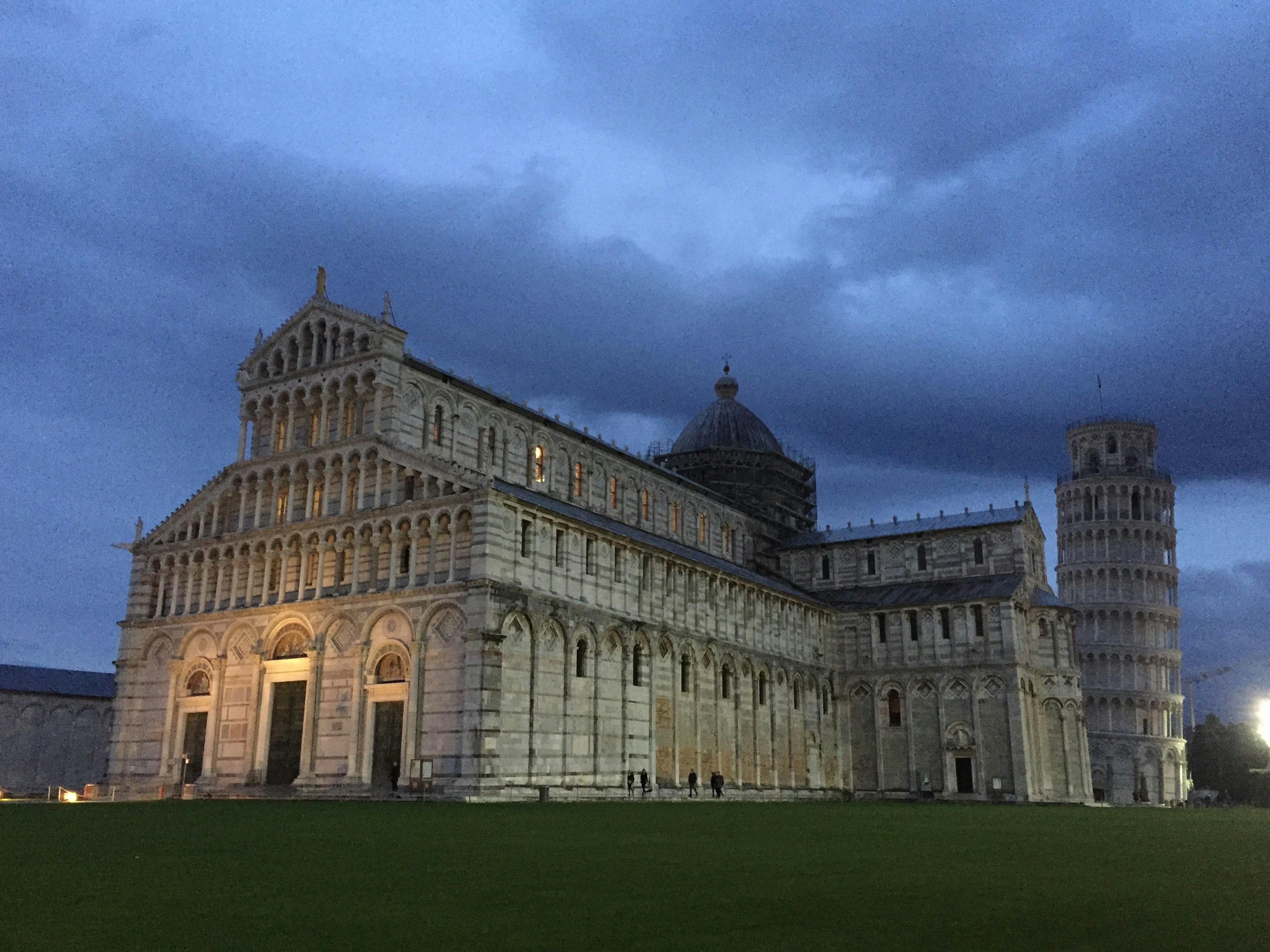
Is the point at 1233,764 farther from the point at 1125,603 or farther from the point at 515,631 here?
the point at 515,631

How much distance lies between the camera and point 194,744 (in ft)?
165

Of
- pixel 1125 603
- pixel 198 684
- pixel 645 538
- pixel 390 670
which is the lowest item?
pixel 198 684

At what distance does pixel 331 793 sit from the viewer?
43.6 m

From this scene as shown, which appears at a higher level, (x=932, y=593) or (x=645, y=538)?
(x=645, y=538)

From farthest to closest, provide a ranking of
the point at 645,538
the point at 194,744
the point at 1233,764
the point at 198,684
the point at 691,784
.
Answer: the point at 1233,764 < the point at 645,538 < the point at 198,684 < the point at 194,744 < the point at 691,784

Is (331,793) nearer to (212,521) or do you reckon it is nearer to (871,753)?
(212,521)

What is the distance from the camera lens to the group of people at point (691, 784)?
47.2m

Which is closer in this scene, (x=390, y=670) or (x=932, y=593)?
(x=390, y=670)

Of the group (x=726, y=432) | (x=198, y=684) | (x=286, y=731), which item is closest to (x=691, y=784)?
(x=286, y=731)

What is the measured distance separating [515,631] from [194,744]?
1789 centimetres

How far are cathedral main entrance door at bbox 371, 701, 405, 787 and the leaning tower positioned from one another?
71412 mm

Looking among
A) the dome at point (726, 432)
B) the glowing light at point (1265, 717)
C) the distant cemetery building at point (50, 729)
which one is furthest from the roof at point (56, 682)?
the glowing light at point (1265, 717)

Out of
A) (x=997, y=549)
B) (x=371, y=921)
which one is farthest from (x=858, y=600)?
(x=371, y=921)

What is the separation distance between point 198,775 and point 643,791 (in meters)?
20.1
